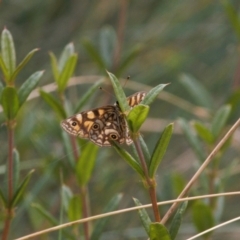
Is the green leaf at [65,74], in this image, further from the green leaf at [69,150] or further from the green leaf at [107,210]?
the green leaf at [107,210]

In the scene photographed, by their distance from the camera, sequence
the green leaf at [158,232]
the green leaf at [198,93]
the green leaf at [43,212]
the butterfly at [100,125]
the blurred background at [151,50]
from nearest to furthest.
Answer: the green leaf at [158,232] < the butterfly at [100,125] < the green leaf at [43,212] < the green leaf at [198,93] < the blurred background at [151,50]

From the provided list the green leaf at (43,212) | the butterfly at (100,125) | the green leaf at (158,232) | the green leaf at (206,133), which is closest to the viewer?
the green leaf at (158,232)

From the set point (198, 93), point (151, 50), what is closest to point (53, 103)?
point (198, 93)

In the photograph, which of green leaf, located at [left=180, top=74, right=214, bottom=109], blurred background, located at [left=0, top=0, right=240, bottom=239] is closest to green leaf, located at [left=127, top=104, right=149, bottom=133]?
green leaf, located at [left=180, top=74, right=214, bottom=109]

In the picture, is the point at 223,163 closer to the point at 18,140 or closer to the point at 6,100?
the point at 18,140

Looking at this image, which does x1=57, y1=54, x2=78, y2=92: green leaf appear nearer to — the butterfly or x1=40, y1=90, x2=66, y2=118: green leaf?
x1=40, y1=90, x2=66, y2=118: green leaf

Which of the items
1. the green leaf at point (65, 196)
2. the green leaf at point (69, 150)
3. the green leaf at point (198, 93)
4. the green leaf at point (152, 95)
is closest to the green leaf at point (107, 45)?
the green leaf at point (198, 93)
